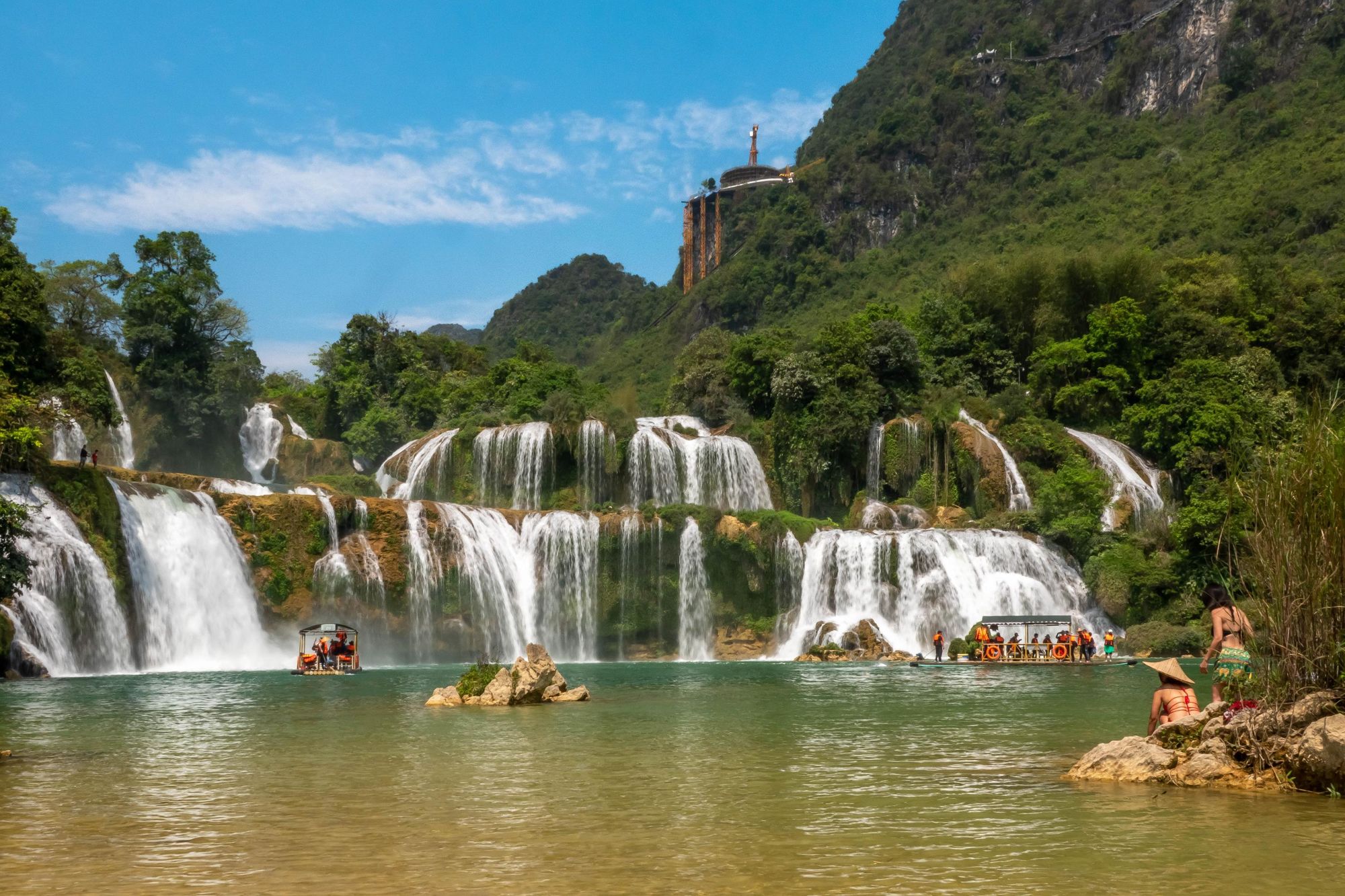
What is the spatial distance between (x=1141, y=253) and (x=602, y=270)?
338ft

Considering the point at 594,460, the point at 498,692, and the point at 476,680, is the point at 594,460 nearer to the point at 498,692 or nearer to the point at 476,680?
the point at 476,680

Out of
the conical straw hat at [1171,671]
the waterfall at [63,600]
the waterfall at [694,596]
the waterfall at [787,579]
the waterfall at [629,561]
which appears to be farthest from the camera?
the waterfall at [694,596]

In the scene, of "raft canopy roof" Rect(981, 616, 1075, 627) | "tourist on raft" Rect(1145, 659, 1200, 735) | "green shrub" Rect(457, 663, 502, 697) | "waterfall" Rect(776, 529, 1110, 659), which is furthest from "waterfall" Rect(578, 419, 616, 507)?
"tourist on raft" Rect(1145, 659, 1200, 735)

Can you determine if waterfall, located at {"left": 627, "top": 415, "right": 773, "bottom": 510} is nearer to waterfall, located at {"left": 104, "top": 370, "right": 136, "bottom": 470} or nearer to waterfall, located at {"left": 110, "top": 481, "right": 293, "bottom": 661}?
waterfall, located at {"left": 110, "top": 481, "right": 293, "bottom": 661}

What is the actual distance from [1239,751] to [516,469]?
40566 millimetres

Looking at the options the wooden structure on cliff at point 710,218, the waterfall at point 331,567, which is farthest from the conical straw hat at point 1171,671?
the wooden structure on cliff at point 710,218

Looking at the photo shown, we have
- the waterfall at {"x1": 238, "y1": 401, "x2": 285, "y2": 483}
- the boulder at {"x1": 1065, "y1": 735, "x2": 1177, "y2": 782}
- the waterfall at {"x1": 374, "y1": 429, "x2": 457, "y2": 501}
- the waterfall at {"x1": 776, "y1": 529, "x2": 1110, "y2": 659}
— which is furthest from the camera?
the waterfall at {"x1": 238, "y1": 401, "x2": 285, "y2": 483}

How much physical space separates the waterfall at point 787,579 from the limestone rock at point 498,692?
21.7 meters

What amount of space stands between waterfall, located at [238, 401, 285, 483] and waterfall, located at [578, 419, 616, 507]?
19633 mm

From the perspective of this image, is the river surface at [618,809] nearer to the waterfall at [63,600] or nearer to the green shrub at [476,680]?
the green shrub at [476,680]

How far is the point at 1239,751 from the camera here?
10727mm

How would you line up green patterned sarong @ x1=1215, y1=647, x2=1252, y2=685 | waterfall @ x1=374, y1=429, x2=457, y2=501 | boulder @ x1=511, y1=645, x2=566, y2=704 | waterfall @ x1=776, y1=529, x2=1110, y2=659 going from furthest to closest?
1. waterfall @ x1=374, y1=429, x2=457, y2=501
2. waterfall @ x1=776, y1=529, x2=1110, y2=659
3. boulder @ x1=511, y1=645, x2=566, y2=704
4. green patterned sarong @ x1=1215, y1=647, x2=1252, y2=685

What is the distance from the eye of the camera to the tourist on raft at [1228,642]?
1098cm

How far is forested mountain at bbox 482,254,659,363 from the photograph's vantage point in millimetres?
128625
